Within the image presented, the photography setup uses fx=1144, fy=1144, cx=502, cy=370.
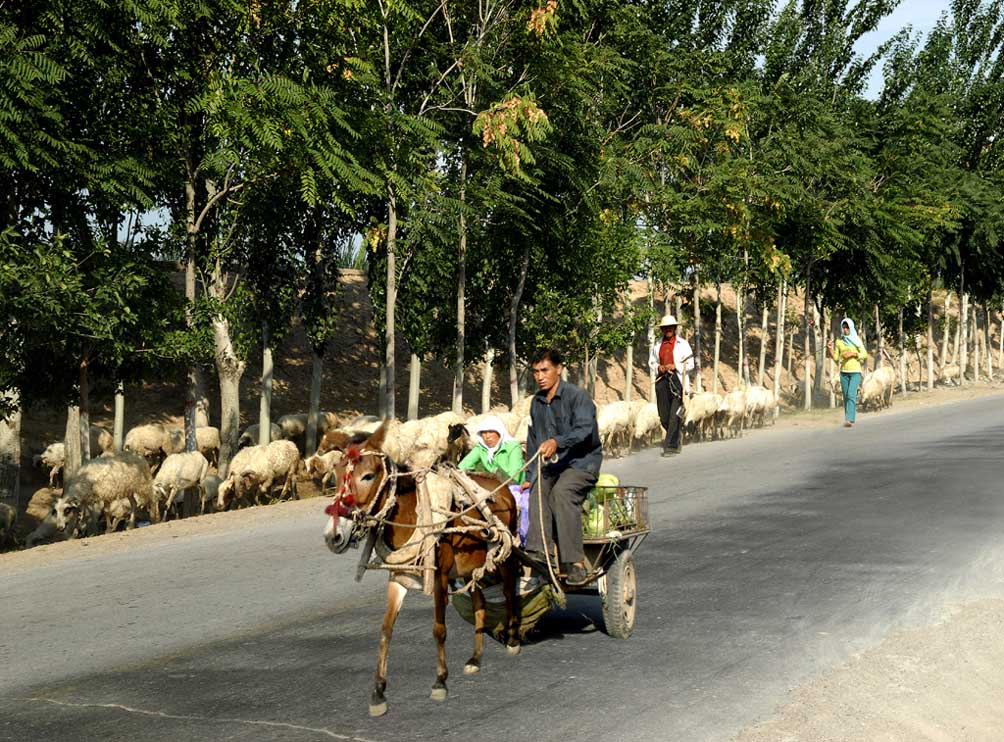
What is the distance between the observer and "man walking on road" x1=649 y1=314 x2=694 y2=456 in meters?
20.1

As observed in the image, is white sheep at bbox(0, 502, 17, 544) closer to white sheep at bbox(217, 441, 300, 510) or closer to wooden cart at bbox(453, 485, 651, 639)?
white sheep at bbox(217, 441, 300, 510)

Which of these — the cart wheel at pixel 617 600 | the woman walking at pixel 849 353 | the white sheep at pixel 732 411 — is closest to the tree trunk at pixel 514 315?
the white sheep at pixel 732 411

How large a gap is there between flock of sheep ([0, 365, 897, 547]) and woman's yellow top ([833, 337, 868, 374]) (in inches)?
123

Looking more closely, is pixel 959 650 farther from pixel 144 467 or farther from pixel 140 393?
pixel 140 393

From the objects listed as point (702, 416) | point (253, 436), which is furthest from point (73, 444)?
point (702, 416)

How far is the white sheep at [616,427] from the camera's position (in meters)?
25.8

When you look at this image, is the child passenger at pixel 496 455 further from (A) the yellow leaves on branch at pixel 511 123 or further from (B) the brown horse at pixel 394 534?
(A) the yellow leaves on branch at pixel 511 123

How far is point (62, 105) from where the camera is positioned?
17.8 m

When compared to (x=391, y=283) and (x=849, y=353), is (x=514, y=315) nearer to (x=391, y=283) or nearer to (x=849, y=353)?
(x=391, y=283)

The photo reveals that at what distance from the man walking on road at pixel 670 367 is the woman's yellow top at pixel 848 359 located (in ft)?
23.5

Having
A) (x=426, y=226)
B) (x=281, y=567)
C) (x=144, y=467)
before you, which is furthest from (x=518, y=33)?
(x=281, y=567)

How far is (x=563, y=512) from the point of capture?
27.2 ft

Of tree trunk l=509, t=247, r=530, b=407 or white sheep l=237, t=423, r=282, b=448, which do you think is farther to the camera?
white sheep l=237, t=423, r=282, b=448

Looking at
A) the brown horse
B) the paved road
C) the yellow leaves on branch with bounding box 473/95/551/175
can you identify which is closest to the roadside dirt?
the paved road
